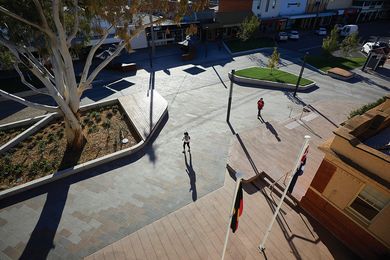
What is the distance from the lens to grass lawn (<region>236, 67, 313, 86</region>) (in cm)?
2136

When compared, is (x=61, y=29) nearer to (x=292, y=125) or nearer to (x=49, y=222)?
(x=49, y=222)

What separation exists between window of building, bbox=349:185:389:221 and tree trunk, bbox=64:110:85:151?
13.4 meters

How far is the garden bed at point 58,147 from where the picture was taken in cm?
1140

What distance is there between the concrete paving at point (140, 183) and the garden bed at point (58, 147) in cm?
105

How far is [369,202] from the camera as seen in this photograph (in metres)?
7.59

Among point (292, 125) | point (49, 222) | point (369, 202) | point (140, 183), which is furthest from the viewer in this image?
point (292, 125)

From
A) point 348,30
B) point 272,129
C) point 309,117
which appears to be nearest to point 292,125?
point 272,129

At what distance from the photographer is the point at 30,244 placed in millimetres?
8680

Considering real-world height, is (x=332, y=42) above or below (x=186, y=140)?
above

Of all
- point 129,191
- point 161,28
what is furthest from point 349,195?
point 161,28

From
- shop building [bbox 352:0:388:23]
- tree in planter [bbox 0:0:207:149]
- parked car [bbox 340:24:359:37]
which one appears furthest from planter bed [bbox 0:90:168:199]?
shop building [bbox 352:0:388:23]

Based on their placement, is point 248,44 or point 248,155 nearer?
point 248,155

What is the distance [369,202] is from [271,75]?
56.6 ft

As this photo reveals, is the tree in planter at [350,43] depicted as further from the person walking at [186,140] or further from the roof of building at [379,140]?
the person walking at [186,140]
